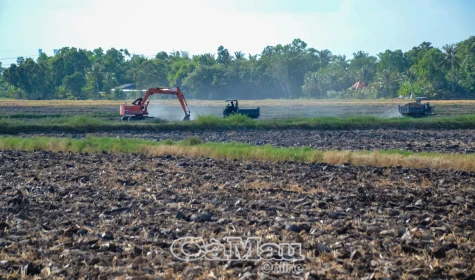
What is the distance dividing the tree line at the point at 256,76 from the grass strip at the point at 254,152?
240ft

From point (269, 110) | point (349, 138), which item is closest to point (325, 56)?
point (269, 110)

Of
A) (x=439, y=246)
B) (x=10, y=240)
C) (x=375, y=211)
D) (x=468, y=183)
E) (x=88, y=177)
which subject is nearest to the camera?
(x=439, y=246)

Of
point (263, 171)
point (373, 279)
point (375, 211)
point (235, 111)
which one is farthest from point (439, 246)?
point (235, 111)

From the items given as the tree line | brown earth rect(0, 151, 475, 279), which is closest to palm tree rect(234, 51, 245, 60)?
the tree line

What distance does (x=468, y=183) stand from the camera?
693 inches

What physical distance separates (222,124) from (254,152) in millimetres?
17067

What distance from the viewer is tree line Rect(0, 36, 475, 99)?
3880 inches

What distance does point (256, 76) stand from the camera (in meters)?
117

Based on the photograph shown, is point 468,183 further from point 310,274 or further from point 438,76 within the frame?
point 438,76

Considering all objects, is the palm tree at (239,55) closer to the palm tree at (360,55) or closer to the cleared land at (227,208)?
the palm tree at (360,55)

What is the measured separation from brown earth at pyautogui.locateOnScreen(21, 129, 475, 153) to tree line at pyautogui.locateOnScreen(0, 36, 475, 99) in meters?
59.9

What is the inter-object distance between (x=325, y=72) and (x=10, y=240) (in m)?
113

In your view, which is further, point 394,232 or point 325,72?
point 325,72

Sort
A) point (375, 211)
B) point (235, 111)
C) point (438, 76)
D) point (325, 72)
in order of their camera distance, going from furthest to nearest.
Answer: point (325, 72) < point (438, 76) < point (235, 111) < point (375, 211)
